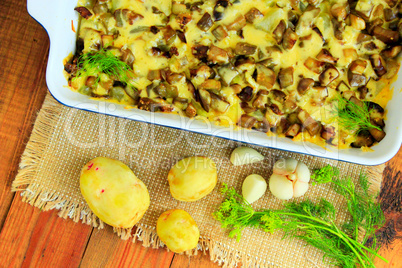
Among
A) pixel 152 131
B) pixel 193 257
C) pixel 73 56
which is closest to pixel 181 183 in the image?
pixel 152 131

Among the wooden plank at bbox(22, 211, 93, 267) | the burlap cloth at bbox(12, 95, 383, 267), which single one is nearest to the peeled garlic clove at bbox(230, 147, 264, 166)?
the burlap cloth at bbox(12, 95, 383, 267)

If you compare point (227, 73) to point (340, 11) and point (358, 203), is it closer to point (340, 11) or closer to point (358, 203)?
point (340, 11)

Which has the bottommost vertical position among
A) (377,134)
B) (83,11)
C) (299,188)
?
(299,188)

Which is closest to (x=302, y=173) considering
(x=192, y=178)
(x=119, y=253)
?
(x=192, y=178)

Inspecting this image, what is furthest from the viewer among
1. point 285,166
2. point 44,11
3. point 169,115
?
point 285,166

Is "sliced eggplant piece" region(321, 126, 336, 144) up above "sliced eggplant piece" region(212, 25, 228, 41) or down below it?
below

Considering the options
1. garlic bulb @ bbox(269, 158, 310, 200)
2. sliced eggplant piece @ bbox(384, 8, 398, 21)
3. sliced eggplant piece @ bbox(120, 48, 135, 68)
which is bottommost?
garlic bulb @ bbox(269, 158, 310, 200)

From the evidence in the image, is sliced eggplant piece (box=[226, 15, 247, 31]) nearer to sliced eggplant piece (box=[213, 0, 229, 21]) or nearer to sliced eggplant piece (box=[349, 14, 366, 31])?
sliced eggplant piece (box=[213, 0, 229, 21])
